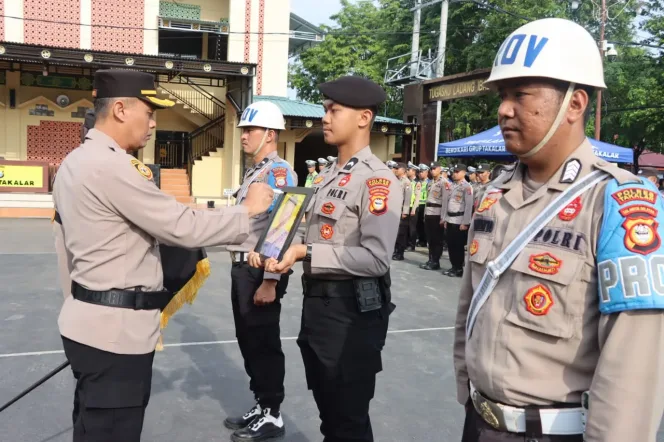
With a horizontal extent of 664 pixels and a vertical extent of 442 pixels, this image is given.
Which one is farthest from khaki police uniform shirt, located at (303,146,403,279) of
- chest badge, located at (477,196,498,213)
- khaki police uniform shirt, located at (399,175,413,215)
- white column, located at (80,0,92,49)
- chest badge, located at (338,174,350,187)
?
white column, located at (80,0,92,49)

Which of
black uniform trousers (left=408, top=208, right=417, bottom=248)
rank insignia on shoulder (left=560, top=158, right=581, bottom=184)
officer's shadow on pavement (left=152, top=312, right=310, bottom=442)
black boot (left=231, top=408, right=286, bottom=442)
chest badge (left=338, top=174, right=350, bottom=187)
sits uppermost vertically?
rank insignia on shoulder (left=560, top=158, right=581, bottom=184)

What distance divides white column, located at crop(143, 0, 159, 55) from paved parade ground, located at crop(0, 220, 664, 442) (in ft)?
45.6

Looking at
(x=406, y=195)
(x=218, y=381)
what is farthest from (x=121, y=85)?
(x=406, y=195)

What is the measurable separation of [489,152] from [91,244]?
11.6 m

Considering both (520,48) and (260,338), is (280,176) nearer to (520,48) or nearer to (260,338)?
(260,338)

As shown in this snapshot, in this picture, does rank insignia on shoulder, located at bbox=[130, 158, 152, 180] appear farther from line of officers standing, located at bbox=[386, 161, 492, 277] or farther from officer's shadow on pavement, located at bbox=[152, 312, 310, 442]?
line of officers standing, located at bbox=[386, 161, 492, 277]

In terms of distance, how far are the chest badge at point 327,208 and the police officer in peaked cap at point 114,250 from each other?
46cm

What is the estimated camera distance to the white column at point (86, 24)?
18641mm

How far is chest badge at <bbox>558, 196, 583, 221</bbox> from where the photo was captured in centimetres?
147

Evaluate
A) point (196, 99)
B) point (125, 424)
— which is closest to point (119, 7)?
point (196, 99)

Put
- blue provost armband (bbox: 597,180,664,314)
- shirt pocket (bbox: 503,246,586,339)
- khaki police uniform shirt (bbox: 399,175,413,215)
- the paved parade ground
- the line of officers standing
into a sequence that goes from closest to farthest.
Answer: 1. blue provost armband (bbox: 597,180,664,314)
2. shirt pocket (bbox: 503,246,586,339)
3. the paved parade ground
4. the line of officers standing
5. khaki police uniform shirt (bbox: 399,175,413,215)

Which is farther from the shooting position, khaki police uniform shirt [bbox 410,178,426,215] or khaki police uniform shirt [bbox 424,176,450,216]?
khaki police uniform shirt [bbox 410,178,426,215]

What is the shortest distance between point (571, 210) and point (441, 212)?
10017 mm

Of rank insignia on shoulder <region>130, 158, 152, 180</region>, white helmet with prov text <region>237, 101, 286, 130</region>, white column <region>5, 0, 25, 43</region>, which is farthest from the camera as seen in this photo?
white column <region>5, 0, 25, 43</region>
